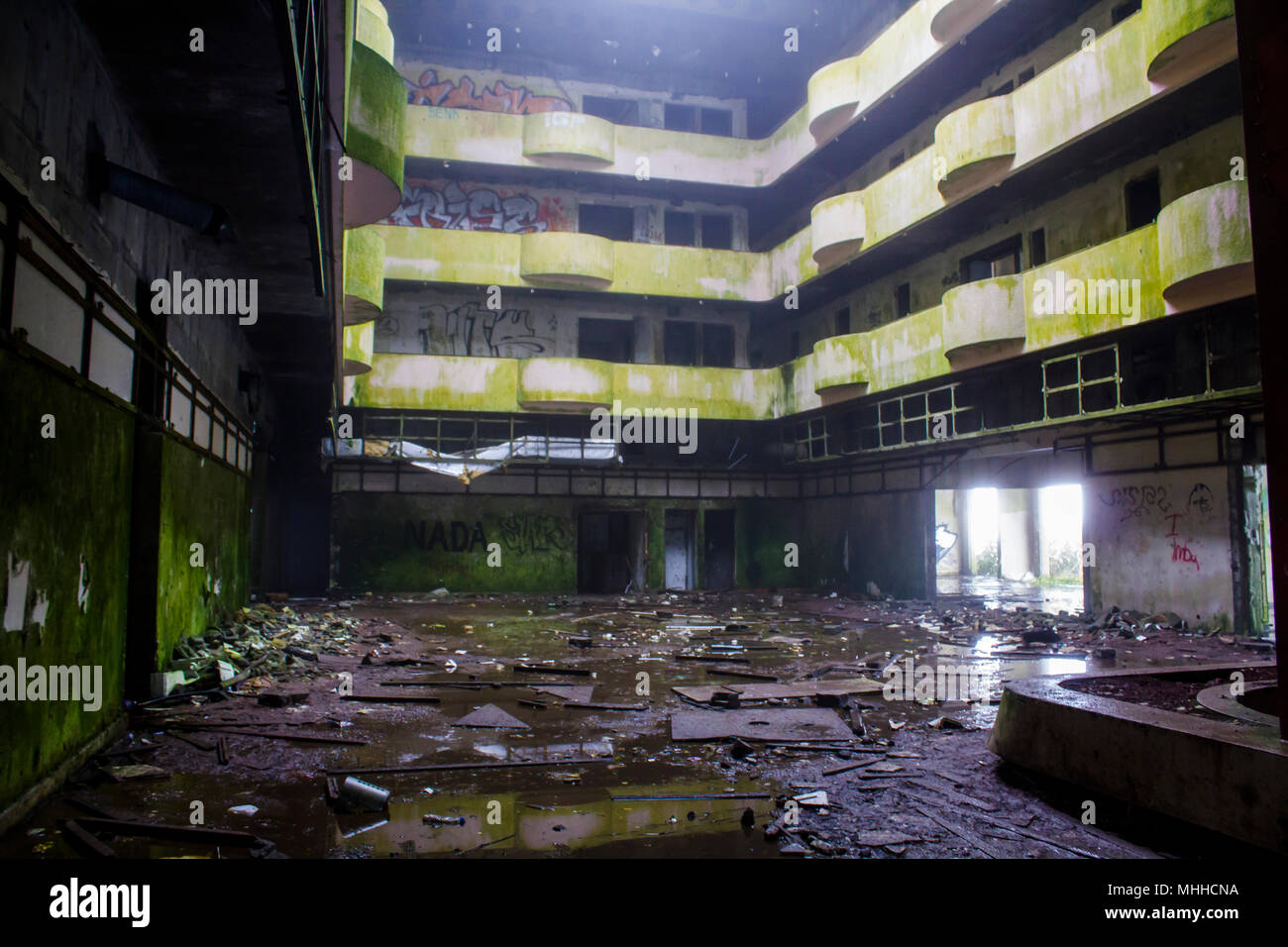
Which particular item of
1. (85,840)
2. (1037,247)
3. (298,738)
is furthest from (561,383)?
(85,840)

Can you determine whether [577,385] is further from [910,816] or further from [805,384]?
[910,816]

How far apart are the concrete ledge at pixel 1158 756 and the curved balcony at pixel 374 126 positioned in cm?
730

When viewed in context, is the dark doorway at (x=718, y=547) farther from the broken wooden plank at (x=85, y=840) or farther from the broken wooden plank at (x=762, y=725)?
the broken wooden plank at (x=85, y=840)

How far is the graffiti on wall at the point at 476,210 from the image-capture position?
22.2 metres

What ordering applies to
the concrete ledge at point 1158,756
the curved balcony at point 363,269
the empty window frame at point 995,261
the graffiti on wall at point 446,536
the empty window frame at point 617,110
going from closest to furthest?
1. the concrete ledge at point 1158,756
2. the curved balcony at point 363,269
3. the empty window frame at point 995,261
4. the graffiti on wall at point 446,536
5. the empty window frame at point 617,110

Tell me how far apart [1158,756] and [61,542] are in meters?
5.88

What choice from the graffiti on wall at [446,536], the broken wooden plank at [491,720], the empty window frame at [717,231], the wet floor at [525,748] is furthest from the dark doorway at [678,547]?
the broken wooden plank at [491,720]

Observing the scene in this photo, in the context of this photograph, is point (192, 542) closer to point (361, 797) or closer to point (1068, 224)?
point (361, 797)

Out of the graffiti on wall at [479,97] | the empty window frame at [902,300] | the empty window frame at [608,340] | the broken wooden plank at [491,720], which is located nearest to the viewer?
the broken wooden plank at [491,720]

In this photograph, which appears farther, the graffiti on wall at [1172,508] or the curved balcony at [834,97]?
the curved balcony at [834,97]

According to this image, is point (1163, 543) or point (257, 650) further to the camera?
point (1163, 543)

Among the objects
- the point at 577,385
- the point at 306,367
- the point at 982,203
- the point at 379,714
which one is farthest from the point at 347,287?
the point at 982,203

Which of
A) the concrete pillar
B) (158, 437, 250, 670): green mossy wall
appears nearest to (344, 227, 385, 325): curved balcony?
(158, 437, 250, 670): green mossy wall

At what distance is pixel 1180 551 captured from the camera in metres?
12.8
